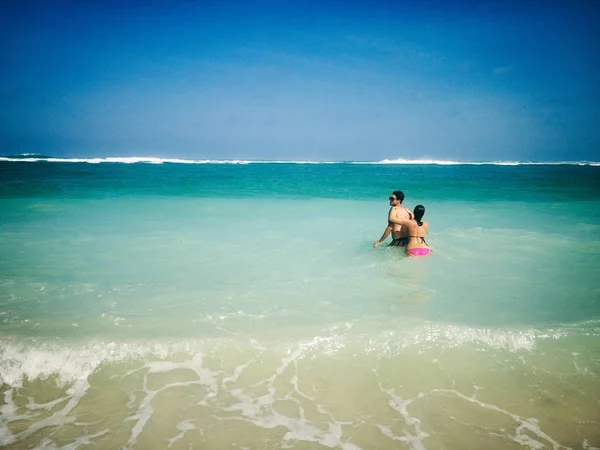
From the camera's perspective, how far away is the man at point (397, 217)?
7500 millimetres

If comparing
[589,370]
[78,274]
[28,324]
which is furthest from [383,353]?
[78,274]

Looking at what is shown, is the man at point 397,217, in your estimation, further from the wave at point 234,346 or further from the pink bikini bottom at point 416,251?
the wave at point 234,346

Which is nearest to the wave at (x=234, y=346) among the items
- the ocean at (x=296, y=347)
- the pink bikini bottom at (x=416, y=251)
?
the ocean at (x=296, y=347)

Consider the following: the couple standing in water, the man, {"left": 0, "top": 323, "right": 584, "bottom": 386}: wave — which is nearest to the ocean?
{"left": 0, "top": 323, "right": 584, "bottom": 386}: wave

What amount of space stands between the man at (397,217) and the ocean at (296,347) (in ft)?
1.67

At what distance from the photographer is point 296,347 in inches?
160

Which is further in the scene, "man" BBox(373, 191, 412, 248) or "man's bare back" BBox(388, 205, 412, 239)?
"man's bare back" BBox(388, 205, 412, 239)

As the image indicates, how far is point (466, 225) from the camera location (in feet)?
41.7

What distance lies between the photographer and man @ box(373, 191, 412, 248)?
750 centimetres

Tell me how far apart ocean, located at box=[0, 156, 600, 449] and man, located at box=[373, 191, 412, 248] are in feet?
1.67

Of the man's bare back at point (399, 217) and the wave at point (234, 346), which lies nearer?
the wave at point (234, 346)

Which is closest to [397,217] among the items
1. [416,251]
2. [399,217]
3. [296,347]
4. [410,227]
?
[399,217]

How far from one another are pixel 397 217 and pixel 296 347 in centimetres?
460

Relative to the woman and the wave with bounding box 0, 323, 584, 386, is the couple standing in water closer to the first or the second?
the woman
